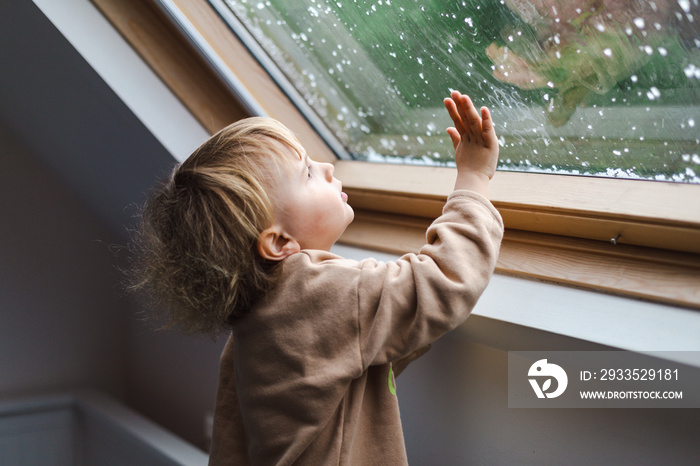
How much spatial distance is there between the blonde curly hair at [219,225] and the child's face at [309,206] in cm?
2

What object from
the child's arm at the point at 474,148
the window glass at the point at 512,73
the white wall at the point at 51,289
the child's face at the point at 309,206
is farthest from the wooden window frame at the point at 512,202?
the white wall at the point at 51,289

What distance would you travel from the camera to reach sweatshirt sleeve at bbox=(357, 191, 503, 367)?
71 centimetres

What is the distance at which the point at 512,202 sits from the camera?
98cm

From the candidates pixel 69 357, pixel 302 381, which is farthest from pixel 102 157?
pixel 302 381

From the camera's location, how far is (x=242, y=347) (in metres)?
0.80

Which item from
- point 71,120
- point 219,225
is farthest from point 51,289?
point 219,225

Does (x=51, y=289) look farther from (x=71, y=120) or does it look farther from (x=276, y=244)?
(x=276, y=244)

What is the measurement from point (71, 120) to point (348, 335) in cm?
101

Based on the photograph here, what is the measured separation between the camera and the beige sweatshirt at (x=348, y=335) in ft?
2.35

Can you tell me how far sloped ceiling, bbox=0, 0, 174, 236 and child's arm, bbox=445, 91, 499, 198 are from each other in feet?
2.15

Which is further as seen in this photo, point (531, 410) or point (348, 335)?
point (531, 410)

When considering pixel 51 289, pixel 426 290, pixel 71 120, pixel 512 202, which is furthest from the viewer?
pixel 51 289

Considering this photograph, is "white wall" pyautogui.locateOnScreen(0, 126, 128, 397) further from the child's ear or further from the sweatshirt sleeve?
the sweatshirt sleeve

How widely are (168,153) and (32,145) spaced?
72 cm
